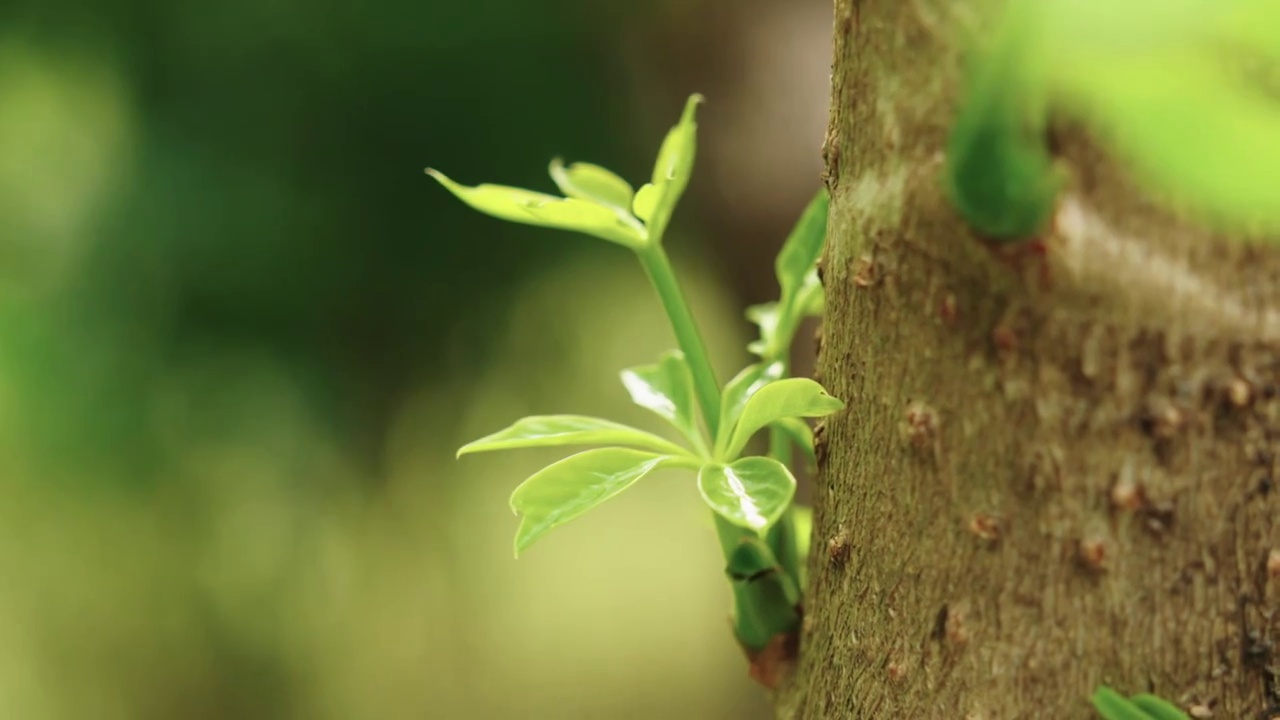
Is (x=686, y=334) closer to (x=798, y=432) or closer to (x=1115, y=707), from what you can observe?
(x=798, y=432)

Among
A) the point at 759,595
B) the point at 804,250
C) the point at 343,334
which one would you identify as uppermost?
the point at 804,250

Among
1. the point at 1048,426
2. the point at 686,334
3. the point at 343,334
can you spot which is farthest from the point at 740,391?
the point at 343,334

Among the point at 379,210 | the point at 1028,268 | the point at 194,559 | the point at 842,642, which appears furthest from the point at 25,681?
the point at 1028,268

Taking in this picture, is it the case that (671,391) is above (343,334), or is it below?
above

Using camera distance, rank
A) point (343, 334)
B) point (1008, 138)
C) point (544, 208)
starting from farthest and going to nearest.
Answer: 1. point (343, 334)
2. point (544, 208)
3. point (1008, 138)

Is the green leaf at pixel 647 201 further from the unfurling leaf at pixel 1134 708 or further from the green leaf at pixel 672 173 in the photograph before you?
the unfurling leaf at pixel 1134 708

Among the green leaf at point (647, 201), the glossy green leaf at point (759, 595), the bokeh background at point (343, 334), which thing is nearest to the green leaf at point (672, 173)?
the green leaf at point (647, 201)

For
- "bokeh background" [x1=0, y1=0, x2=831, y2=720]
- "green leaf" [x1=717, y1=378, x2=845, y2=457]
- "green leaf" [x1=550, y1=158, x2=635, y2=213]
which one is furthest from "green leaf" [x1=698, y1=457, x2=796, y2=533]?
"bokeh background" [x1=0, y1=0, x2=831, y2=720]

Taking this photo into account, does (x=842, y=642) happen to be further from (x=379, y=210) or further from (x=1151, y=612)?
(x=379, y=210)
